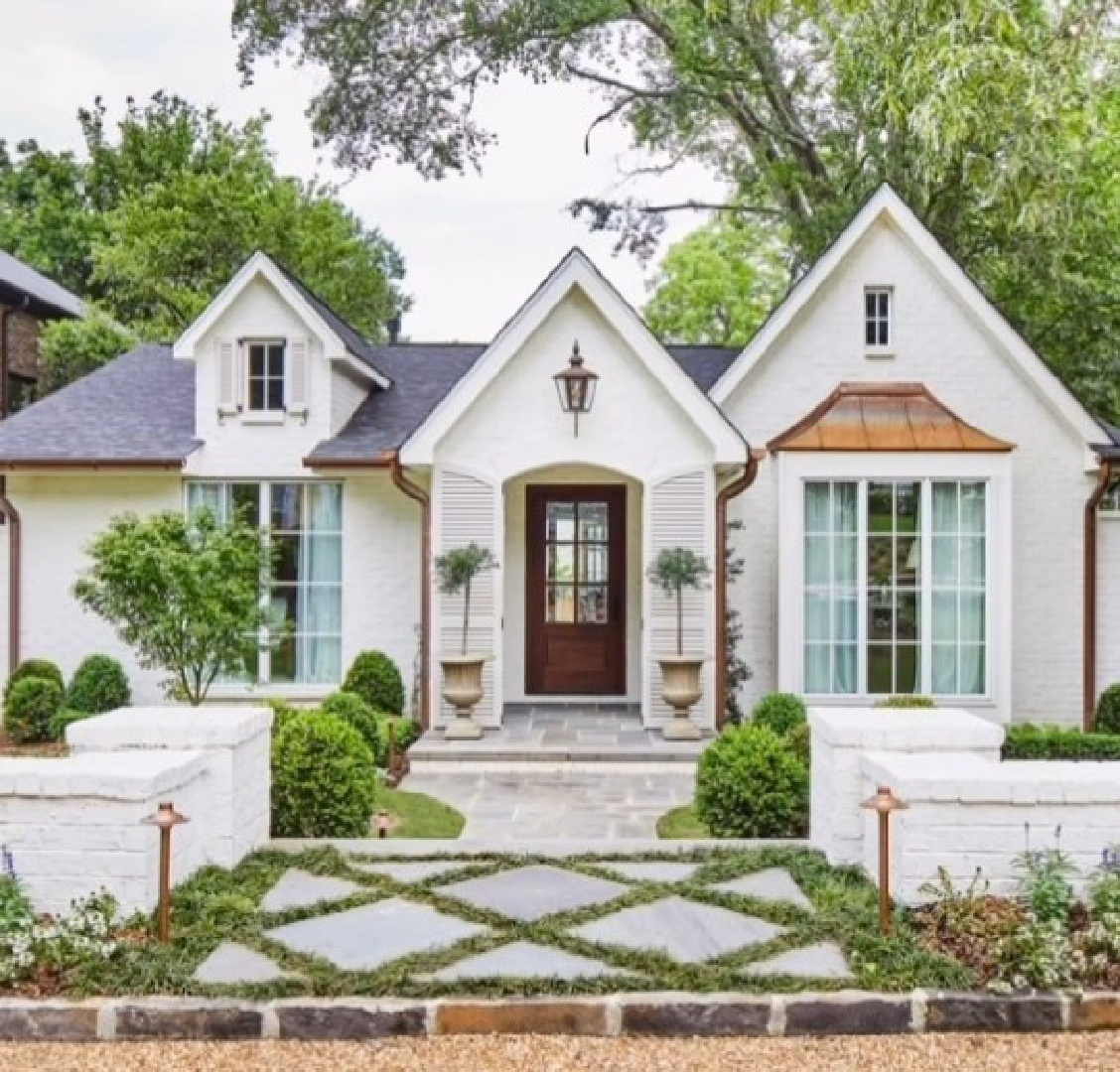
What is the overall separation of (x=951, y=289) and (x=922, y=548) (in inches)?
131

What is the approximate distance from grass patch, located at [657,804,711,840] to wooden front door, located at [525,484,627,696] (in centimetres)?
525

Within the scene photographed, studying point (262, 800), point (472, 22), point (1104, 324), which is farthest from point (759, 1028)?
point (472, 22)

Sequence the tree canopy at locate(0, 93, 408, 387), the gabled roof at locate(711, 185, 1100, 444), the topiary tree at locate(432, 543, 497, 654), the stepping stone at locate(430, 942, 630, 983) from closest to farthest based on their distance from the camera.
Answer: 1. the stepping stone at locate(430, 942, 630, 983)
2. the topiary tree at locate(432, 543, 497, 654)
3. the gabled roof at locate(711, 185, 1100, 444)
4. the tree canopy at locate(0, 93, 408, 387)

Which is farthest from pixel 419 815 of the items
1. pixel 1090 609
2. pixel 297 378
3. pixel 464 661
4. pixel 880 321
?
pixel 1090 609

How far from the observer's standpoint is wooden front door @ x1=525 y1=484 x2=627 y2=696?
→ 1380cm

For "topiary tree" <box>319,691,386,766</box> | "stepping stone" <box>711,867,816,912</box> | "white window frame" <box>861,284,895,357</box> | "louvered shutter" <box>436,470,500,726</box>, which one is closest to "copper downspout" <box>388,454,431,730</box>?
"louvered shutter" <box>436,470,500,726</box>

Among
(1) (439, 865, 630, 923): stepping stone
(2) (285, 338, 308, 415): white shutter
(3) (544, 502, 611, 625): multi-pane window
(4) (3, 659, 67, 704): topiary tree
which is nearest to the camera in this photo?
(1) (439, 865, 630, 923): stepping stone

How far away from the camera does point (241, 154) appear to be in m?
29.0

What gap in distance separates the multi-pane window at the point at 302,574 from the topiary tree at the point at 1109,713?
839 cm

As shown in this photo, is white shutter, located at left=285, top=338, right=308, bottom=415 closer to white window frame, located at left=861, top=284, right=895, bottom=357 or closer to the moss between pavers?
white window frame, located at left=861, top=284, right=895, bottom=357

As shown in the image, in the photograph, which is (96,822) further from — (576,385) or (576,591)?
(576,591)

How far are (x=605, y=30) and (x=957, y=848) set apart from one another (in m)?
19.1

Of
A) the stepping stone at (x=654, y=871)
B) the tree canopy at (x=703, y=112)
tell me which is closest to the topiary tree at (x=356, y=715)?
the stepping stone at (x=654, y=871)

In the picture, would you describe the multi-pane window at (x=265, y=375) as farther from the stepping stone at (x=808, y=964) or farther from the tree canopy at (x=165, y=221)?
the tree canopy at (x=165, y=221)
